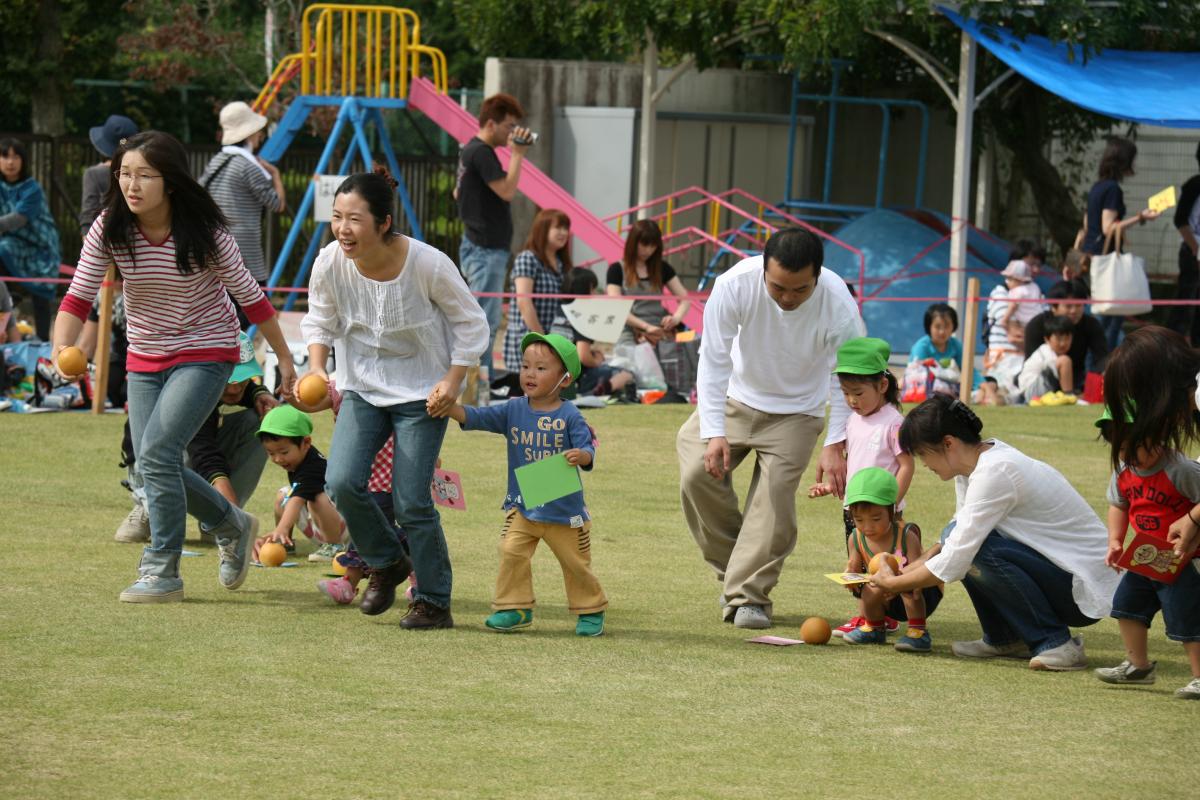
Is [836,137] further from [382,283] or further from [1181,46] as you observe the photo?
[382,283]

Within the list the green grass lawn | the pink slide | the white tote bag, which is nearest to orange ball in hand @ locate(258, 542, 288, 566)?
the green grass lawn

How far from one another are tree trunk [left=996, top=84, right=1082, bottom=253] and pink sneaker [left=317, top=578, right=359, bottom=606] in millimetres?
15035

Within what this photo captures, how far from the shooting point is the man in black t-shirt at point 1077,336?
14805mm

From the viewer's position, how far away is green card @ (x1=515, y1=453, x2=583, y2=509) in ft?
20.4

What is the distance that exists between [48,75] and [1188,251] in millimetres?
15637

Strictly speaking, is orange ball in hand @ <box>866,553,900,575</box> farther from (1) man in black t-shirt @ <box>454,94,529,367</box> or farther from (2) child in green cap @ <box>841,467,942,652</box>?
(1) man in black t-shirt @ <box>454,94,529,367</box>

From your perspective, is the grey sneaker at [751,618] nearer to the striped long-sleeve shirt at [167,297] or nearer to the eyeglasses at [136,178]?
the striped long-sleeve shirt at [167,297]

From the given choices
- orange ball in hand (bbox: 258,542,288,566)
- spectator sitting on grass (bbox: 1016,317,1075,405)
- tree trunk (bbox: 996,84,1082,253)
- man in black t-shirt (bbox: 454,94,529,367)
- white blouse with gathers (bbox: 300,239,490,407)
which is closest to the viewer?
white blouse with gathers (bbox: 300,239,490,407)

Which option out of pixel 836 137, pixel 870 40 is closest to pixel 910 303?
pixel 870 40

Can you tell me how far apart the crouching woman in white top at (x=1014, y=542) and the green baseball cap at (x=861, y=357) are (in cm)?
62

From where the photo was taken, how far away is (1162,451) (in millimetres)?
5496

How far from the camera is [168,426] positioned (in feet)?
21.3

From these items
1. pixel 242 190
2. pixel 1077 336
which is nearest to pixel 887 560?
pixel 242 190

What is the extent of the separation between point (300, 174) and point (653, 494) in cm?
1448
